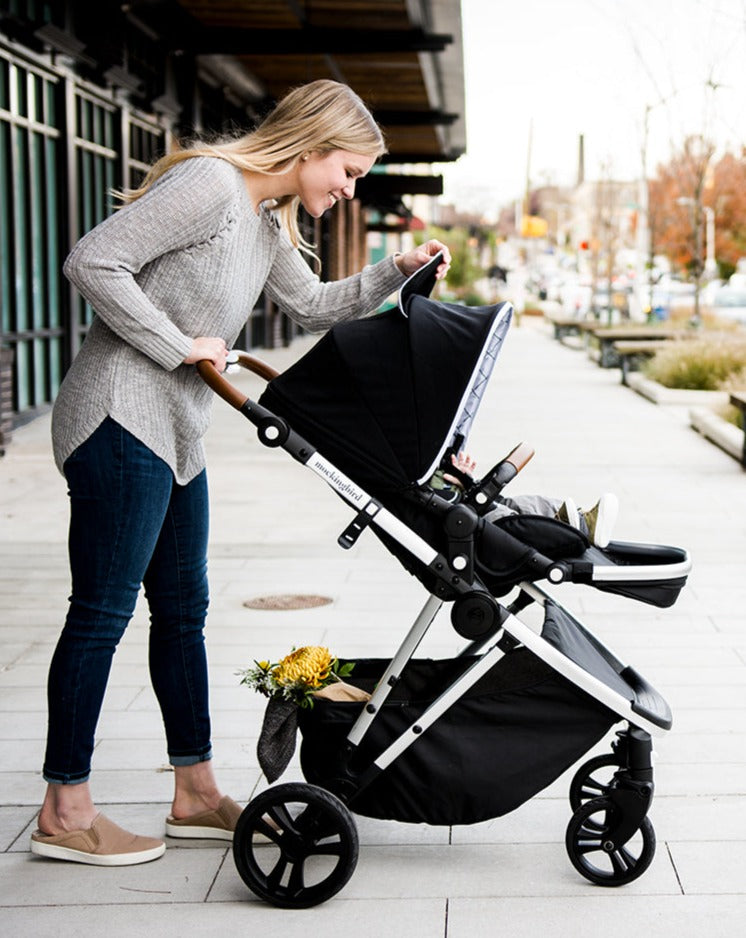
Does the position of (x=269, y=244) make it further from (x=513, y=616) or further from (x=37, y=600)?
(x=37, y=600)

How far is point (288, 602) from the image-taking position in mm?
7012

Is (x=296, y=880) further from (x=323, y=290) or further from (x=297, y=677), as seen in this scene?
(x=323, y=290)

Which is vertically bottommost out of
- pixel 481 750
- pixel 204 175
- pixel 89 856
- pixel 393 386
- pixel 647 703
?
pixel 89 856

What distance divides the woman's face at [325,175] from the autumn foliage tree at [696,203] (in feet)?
60.8

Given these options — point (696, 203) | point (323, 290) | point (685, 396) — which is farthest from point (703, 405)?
point (323, 290)

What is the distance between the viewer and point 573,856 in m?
3.64

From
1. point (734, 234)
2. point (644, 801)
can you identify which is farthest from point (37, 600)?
point (734, 234)

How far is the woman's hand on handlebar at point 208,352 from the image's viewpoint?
139 inches

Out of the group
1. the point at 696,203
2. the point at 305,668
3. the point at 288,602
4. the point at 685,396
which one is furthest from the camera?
the point at 696,203

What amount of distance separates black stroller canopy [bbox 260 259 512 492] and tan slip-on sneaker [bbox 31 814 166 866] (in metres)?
1.12

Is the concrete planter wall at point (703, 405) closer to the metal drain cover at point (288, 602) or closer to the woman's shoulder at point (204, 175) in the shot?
the metal drain cover at point (288, 602)

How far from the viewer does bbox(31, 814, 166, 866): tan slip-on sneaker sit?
147 inches

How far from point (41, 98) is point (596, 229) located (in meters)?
27.9

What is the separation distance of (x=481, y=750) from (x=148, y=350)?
1.27 meters
